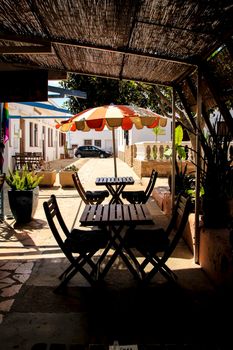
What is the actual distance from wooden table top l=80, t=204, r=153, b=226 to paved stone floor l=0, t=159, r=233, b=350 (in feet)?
2.09

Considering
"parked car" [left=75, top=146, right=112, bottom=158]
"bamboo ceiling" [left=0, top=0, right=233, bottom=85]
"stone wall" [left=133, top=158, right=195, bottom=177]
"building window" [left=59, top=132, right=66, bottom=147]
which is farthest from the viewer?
"parked car" [left=75, top=146, right=112, bottom=158]

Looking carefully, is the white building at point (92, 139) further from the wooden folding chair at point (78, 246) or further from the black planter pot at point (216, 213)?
the wooden folding chair at point (78, 246)

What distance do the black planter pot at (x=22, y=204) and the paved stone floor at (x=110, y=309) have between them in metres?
1.70

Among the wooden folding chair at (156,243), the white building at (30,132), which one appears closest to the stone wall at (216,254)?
the wooden folding chair at (156,243)

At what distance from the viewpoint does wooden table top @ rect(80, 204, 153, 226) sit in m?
3.50

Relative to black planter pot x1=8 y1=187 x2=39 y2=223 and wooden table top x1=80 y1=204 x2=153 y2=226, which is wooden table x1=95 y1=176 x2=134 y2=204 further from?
wooden table top x1=80 y1=204 x2=153 y2=226

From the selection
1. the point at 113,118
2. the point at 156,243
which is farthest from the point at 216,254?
the point at 113,118

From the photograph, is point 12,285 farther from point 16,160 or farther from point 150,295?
point 16,160

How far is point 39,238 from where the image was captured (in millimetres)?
5570

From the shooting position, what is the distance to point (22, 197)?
20.3 feet

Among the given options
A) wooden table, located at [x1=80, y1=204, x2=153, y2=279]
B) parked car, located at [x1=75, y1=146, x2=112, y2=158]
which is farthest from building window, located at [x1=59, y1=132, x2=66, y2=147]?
wooden table, located at [x1=80, y1=204, x2=153, y2=279]

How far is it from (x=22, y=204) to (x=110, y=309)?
138 inches

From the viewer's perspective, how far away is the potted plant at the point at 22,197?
20.4ft

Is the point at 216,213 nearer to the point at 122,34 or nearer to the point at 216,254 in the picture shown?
the point at 216,254
